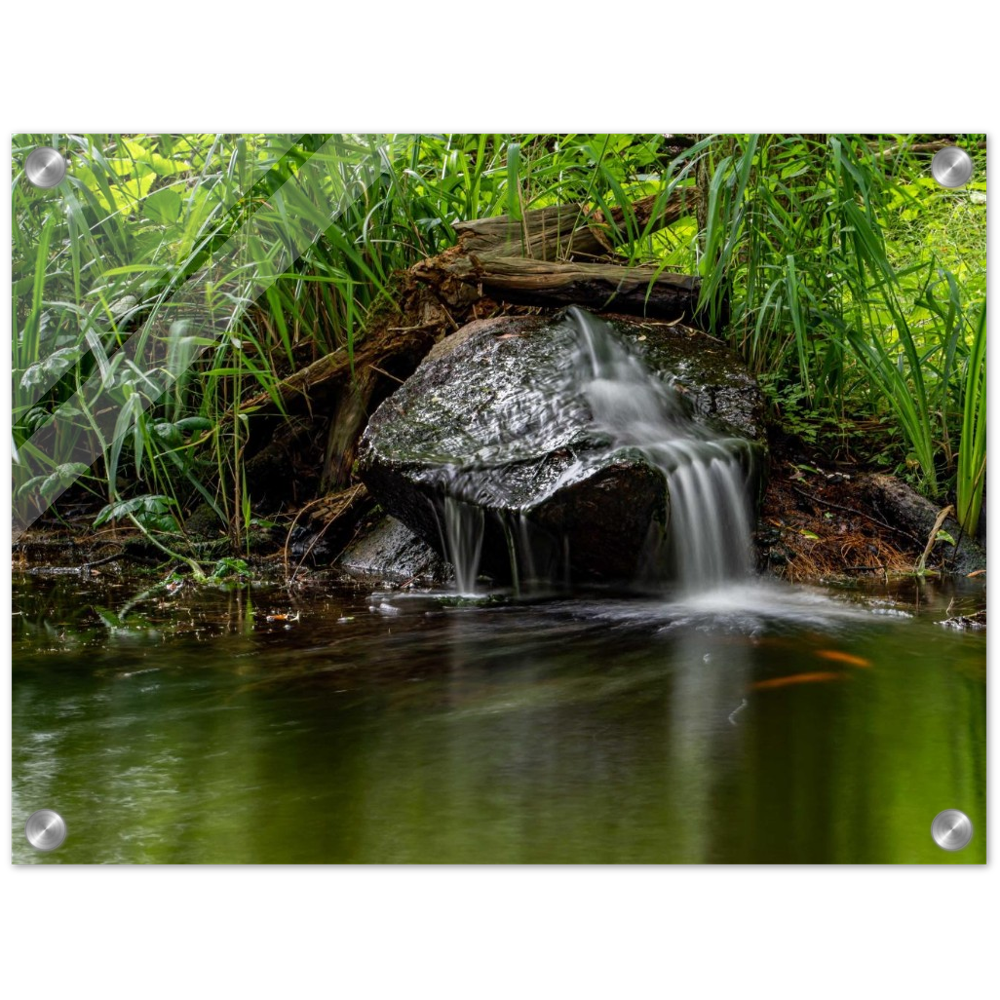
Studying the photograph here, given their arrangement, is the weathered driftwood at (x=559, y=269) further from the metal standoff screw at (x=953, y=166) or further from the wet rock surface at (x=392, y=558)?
the metal standoff screw at (x=953, y=166)

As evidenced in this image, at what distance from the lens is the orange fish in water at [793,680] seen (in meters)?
1.51

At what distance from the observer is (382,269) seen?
286 cm

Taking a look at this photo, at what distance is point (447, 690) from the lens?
1535 mm

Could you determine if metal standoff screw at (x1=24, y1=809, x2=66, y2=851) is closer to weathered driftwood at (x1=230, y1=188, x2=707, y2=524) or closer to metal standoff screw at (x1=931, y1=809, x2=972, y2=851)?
metal standoff screw at (x1=931, y1=809, x2=972, y2=851)

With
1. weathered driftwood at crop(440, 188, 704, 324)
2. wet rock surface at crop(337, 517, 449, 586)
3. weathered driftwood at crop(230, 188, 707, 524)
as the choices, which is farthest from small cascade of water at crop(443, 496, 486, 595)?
weathered driftwood at crop(440, 188, 704, 324)

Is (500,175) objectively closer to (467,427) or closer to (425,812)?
(467,427)

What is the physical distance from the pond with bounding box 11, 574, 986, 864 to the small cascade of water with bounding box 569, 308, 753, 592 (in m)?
0.62

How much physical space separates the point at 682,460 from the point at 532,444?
1.26 ft

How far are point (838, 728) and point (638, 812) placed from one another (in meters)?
0.36

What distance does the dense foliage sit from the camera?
1.46 metres

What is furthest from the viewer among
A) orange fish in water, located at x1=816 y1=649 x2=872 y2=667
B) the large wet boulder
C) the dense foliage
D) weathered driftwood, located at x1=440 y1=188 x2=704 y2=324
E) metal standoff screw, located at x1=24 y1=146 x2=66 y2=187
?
weathered driftwood, located at x1=440 y1=188 x2=704 y2=324

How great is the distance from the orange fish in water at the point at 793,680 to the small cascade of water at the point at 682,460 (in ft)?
3.08

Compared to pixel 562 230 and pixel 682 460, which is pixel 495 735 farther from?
pixel 562 230

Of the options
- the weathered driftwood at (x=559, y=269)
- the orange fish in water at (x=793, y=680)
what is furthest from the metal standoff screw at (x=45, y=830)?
the weathered driftwood at (x=559, y=269)
